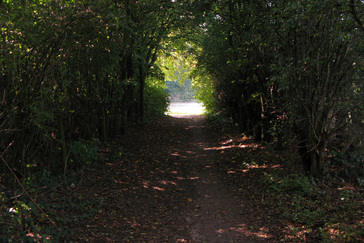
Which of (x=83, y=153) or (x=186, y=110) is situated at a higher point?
(x=186, y=110)

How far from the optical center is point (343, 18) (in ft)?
21.3

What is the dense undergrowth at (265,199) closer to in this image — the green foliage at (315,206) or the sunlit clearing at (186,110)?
the green foliage at (315,206)

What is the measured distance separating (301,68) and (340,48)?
1168 millimetres

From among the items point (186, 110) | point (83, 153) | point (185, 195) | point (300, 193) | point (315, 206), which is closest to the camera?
point (315, 206)

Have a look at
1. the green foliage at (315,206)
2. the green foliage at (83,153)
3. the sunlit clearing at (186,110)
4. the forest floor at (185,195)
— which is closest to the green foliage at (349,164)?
the green foliage at (315,206)

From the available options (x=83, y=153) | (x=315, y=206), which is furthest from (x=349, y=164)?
(x=83, y=153)

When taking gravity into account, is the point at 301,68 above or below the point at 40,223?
above

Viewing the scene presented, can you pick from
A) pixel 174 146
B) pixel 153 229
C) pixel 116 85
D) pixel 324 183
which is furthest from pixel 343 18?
pixel 174 146

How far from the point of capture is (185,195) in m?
7.51

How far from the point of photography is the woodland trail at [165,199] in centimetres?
548

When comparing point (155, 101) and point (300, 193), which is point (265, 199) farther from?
point (155, 101)

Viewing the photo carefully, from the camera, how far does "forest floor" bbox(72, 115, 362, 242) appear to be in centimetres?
546

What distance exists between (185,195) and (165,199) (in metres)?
0.59

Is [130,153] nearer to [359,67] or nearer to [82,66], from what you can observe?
[82,66]
